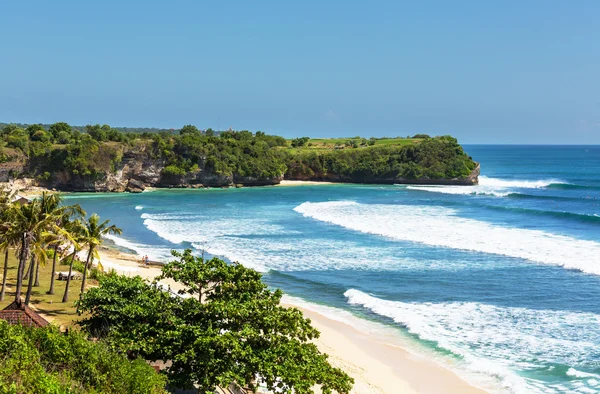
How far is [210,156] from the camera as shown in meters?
102

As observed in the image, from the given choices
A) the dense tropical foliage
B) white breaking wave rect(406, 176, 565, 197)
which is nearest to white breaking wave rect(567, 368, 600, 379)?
the dense tropical foliage

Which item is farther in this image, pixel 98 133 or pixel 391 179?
pixel 391 179

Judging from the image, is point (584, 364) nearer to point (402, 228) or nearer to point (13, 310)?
point (13, 310)

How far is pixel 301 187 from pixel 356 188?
9.46 m

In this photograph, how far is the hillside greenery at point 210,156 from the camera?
89.1 m

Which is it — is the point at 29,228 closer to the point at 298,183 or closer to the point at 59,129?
the point at 298,183

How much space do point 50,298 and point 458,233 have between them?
32.5 metres

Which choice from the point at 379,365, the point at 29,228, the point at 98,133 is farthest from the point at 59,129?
the point at 379,365

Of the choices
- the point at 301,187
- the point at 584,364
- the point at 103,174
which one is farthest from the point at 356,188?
the point at 584,364

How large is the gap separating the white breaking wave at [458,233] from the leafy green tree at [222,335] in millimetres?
25282

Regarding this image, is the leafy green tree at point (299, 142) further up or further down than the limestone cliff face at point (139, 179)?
further up

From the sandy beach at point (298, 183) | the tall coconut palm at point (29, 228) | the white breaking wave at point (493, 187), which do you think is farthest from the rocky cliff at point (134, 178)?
the tall coconut palm at point (29, 228)

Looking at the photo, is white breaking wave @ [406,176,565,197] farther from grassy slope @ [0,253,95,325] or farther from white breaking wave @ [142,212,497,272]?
grassy slope @ [0,253,95,325]

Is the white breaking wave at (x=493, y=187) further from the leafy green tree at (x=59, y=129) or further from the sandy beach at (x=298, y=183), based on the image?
the leafy green tree at (x=59, y=129)
